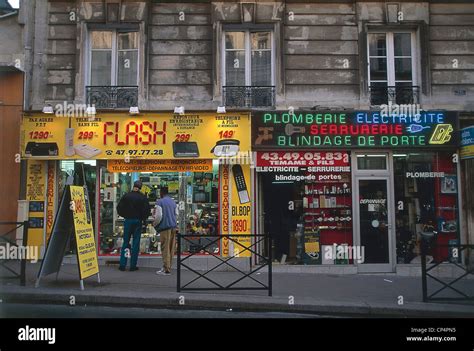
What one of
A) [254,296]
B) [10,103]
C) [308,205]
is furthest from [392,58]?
[10,103]

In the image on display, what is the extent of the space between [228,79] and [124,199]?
12.6ft

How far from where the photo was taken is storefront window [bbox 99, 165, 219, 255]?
37.6ft

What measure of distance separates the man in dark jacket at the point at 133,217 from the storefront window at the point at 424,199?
19.3 feet

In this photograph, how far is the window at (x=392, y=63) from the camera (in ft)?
38.5

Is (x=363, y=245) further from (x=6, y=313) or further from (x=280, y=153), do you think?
(x=6, y=313)

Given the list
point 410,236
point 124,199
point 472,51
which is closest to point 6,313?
point 124,199

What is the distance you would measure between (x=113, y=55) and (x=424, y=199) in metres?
8.23

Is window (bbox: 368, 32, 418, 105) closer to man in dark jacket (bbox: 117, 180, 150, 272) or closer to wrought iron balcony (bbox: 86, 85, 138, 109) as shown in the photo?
wrought iron balcony (bbox: 86, 85, 138, 109)

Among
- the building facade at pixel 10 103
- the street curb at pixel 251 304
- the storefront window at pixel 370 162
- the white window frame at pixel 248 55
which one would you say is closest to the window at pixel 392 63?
the storefront window at pixel 370 162

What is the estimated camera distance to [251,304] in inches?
307

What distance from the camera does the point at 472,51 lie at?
1173cm

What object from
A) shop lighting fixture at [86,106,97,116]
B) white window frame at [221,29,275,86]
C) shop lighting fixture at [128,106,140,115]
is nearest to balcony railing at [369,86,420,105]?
white window frame at [221,29,275,86]


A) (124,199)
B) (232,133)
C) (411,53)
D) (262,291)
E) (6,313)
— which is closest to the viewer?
(6,313)

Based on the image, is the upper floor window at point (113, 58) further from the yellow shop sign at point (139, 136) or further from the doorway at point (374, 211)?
the doorway at point (374, 211)
